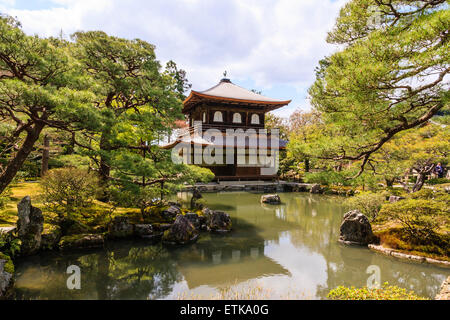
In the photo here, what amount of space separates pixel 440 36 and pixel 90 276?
24.4 ft

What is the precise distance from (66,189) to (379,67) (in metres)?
7.90

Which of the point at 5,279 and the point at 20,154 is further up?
the point at 20,154

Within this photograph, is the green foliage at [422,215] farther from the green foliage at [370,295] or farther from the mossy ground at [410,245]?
the green foliage at [370,295]

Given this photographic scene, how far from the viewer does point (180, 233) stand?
716cm

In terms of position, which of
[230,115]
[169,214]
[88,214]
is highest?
[230,115]

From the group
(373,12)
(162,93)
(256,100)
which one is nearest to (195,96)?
(256,100)

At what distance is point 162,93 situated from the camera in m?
7.64

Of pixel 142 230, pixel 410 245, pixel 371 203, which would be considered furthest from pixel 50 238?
pixel 371 203

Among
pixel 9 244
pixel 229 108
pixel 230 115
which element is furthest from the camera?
pixel 230 115

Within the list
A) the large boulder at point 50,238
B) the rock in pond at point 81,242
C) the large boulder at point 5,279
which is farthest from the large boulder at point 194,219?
the large boulder at point 5,279

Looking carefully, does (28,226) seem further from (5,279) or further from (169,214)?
(169,214)

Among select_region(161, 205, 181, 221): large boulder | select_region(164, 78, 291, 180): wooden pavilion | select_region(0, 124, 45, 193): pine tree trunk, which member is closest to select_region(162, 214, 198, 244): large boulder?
select_region(161, 205, 181, 221): large boulder

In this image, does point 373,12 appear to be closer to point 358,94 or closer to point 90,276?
point 358,94

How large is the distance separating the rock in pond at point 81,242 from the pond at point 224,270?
30cm
